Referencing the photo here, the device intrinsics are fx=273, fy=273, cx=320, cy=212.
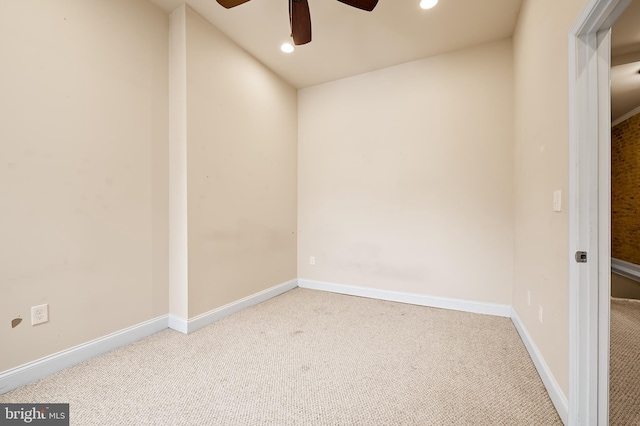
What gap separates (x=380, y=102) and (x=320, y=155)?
101cm

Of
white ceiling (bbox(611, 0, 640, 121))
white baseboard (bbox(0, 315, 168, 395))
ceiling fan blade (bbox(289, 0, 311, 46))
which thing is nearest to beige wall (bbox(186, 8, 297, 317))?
white baseboard (bbox(0, 315, 168, 395))

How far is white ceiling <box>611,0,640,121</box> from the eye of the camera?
2146 millimetres

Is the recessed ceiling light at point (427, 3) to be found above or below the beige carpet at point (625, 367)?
above

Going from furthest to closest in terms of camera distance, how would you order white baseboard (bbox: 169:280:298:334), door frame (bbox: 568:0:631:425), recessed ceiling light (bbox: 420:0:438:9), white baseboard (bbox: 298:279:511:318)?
white baseboard (bbox: 298:279:511:318)
white baseboard (bbox: 169:280:298:334)
recessed ceiling light (bbox: 420:0:438:9)
door frame (bbox: 568:0:631:425)

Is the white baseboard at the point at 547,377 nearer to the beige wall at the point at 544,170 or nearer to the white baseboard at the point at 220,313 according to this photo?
the beige wall at the point at 544,170

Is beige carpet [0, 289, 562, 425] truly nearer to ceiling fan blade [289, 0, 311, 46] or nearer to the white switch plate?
the white switch plate

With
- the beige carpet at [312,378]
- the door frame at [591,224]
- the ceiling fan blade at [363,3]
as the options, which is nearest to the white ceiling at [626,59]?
the door frame at [591,224]

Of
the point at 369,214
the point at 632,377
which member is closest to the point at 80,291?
the point at 369,214

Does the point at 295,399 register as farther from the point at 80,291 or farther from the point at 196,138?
the point at 196,138

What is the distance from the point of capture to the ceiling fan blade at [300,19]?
6.17ft

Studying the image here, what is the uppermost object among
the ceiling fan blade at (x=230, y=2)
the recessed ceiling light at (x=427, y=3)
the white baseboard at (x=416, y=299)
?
the recessed ceiling light at (x=427, y=3)

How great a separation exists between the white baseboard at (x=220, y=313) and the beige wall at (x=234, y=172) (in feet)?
0.20

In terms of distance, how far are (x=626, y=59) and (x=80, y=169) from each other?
486cm

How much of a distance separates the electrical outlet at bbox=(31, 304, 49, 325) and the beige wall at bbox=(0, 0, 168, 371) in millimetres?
26
